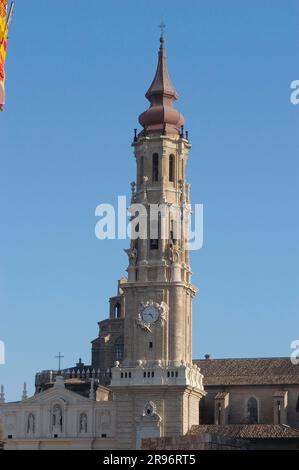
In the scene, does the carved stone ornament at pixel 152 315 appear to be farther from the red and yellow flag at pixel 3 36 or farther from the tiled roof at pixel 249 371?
the red and yellow flag at pixel 3 36

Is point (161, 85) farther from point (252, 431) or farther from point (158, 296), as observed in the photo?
point (252, 431)

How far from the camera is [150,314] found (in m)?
111

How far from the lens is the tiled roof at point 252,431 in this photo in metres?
109

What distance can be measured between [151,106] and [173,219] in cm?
997

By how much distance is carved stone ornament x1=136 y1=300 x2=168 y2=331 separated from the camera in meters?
111

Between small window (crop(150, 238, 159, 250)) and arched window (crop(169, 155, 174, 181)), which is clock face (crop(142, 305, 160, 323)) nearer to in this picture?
small window (crop(150, 238, 159, 250))

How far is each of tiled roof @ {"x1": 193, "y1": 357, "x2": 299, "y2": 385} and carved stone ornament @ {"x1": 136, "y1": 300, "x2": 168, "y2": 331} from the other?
11698mm

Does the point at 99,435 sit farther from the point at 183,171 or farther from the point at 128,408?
the point at 183,171

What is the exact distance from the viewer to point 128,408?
361 feet

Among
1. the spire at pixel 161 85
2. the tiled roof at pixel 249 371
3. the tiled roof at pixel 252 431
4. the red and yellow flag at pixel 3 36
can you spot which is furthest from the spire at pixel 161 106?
the red and yellow flag at pixel 3 36

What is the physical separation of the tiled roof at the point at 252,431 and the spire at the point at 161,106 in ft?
77.1

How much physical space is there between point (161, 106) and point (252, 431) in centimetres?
2678
